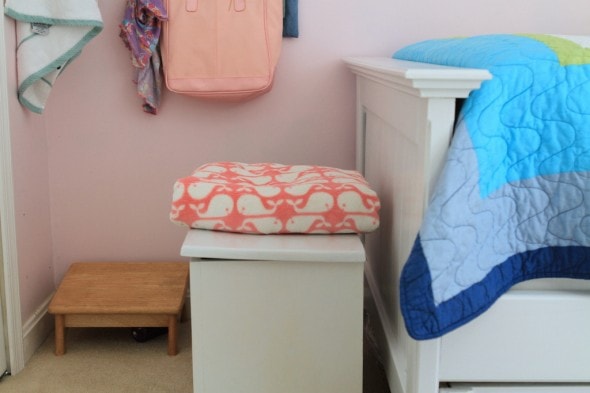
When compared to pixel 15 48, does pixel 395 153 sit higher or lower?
lower

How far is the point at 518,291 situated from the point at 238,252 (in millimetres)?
513

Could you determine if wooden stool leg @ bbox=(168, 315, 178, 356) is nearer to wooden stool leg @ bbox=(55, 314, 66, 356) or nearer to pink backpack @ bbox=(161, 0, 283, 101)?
wooden stool leg @ bbox=(55, 314, 66, 356)

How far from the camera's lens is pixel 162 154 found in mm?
2145

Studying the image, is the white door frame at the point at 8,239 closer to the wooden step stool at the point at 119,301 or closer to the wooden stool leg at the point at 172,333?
the wooden step stool at the point at 119,301

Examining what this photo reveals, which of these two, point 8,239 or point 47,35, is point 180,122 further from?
point 8,239

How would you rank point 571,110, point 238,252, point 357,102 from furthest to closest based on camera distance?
point 357,102 < point 238,252 < point 571,110

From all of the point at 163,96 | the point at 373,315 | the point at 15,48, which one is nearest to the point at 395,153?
the point at 373,315

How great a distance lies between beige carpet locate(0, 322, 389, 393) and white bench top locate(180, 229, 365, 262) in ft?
1.67

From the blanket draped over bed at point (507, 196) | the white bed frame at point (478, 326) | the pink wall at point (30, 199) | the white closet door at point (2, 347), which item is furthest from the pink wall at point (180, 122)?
the blanket draped over bed at point (507, 196)

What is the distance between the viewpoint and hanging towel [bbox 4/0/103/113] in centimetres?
184

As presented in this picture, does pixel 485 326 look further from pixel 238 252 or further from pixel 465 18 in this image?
pixel 465 18

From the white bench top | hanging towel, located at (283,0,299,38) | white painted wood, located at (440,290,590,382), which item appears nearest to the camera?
white painted wood, located at (440,290,590,382)

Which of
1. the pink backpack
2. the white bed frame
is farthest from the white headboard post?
the pink backpack

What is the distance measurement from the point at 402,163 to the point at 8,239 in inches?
39.2
